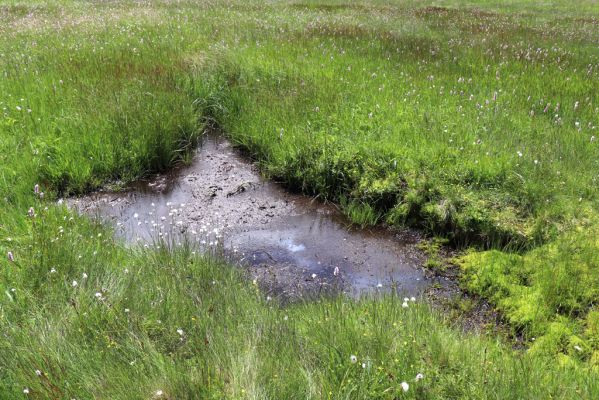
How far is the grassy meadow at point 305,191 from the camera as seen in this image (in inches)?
118

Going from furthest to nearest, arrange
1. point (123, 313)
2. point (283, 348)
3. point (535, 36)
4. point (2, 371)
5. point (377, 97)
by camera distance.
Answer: point (535, 36) → point (377, 97) → point (123, 313) → point (283, 348) → point (2, 371)

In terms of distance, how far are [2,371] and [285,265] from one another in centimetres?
303

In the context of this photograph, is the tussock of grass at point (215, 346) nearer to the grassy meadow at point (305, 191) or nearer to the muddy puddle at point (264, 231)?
the grassy meadow at point (305, 191)

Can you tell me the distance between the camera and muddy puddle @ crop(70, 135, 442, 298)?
5.07 meters

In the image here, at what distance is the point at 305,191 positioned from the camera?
692 cm

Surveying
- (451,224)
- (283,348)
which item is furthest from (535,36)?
(283,348)

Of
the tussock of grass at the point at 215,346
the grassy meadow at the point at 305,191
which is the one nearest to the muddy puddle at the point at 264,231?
the grassy meadow at the point at 305,191

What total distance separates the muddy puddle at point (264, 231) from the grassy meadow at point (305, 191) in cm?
36

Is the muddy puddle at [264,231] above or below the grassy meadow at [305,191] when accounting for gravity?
below

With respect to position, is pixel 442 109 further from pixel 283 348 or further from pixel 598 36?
pixel 598 36

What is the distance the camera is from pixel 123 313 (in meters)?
3.44

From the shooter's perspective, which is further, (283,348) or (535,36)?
(535,36)

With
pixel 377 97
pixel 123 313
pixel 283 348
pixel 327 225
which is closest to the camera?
pixel 283 348

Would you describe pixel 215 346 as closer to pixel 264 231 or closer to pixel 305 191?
pixel 264 231
